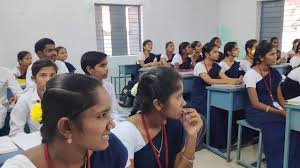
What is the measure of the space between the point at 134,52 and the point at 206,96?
355 cm

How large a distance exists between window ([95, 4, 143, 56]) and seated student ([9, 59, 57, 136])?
426cm

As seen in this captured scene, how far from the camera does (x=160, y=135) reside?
1.30 meters

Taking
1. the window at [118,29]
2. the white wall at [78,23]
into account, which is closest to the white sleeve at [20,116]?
the white wall at [78,23]

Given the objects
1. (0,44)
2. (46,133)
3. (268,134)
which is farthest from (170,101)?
(0,44)

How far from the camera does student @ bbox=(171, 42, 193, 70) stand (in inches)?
213

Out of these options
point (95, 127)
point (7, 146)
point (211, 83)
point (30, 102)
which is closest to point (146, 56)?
point (211, 83)

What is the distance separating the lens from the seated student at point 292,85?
2518mm

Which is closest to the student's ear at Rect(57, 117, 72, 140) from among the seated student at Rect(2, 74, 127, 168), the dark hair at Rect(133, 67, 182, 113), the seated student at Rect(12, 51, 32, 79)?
the seated student at Rect(2, 74, 127, 168)

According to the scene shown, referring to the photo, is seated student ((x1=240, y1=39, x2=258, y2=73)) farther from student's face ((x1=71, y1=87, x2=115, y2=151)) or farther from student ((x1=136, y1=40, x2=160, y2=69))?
student's face ((x1=71, y1=87, x2=115, y2=151))

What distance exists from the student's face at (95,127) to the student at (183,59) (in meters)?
4.55

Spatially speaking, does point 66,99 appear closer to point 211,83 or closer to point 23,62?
point 211,83

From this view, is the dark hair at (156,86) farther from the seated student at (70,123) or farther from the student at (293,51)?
the student at (293,51)

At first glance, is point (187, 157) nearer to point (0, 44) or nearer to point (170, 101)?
point (170, 101)

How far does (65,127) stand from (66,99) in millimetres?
87
